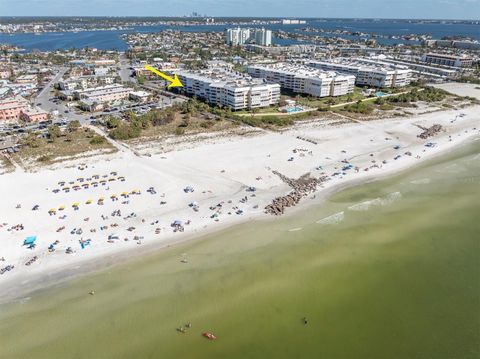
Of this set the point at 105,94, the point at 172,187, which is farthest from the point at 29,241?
the point at 105,94

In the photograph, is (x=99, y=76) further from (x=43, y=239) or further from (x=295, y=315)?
(x=295, y=315)

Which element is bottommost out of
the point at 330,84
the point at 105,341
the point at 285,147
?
the point at 105,341

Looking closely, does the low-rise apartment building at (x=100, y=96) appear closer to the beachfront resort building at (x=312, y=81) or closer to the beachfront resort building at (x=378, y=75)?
the beachfront resort building at (x=312, y=81)

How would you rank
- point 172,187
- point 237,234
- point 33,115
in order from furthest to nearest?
point 33,115
point 172,187
point 237,234

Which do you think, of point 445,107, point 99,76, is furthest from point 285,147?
point 99,76

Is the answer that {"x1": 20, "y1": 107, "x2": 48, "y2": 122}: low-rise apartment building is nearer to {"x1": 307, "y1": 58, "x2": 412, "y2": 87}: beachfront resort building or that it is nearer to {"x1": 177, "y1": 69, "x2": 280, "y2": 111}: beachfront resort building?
{"x1": 177, "y1": 69, "x2": 280, "y2": 111}: beachfront resort building

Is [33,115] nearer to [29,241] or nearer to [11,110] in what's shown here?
[11,110]
